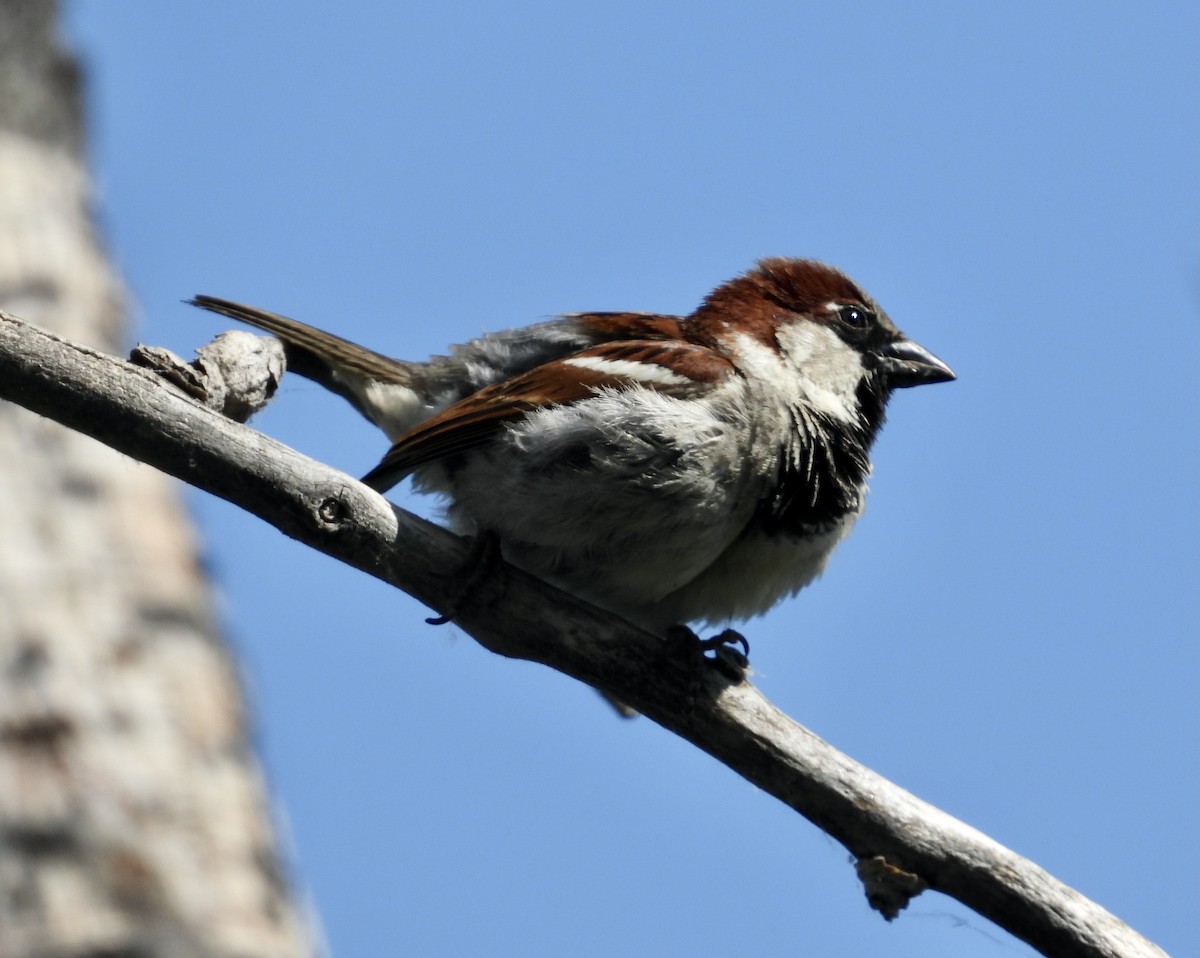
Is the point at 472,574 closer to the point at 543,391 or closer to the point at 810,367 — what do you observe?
the point at 543,391

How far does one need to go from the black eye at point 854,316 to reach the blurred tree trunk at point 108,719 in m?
2.65

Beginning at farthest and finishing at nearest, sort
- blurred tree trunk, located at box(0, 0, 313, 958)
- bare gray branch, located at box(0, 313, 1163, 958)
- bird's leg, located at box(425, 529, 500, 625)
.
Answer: blurred tree trunk, located at box(0, 0, 313, 958), bird's leg, located at box(425, 529, 500, 625), bare gray branch, located at box(0, 313, 1163, 958)

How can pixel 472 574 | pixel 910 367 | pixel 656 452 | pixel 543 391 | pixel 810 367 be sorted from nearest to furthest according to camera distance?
pixel 472 574, pixel 656 452, pixel 543 391, pixel 810 367, pixel 910 367

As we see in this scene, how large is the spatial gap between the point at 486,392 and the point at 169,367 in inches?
46.3

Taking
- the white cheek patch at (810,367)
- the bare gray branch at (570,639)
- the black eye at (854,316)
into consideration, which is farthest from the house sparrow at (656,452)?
the bare gray branch at (570,639)

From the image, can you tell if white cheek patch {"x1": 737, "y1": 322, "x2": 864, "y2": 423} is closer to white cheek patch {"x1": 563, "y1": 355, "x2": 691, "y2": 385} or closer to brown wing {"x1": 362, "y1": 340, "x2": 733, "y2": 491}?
brown wing {"x1": 362, "y1": 340, "x2": 733, "y2": 491}

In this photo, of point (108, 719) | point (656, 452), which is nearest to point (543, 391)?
point (656, 452)

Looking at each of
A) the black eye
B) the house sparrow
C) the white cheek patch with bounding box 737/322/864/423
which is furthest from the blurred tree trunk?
the black eye

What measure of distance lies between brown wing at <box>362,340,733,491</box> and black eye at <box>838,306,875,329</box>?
737mm

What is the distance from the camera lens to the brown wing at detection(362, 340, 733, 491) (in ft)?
13.9

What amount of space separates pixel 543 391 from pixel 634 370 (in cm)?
28

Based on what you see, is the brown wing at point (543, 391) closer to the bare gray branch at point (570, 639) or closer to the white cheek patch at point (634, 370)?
the white cheek patch at point (634, 370)

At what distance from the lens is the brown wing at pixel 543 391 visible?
4.22 m

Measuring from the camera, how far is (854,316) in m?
4.94
